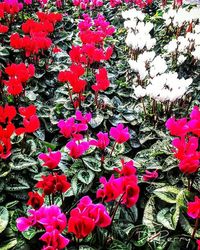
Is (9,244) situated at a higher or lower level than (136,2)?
lower

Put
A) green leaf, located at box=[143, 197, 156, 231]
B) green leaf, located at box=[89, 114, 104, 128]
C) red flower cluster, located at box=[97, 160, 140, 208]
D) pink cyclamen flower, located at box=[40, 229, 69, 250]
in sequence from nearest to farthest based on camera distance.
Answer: pink cyclamen flower, located at box=[40, 229, 69, 250]
red flower cluster, located at box=[97, 160, 140, 208]
green leaf, located at box=[143, 197, 156, 231]
green leaf, located at box=[89, 114, 104, 128]

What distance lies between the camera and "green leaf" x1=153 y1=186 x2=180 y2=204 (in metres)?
1.99

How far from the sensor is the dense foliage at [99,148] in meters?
1.64

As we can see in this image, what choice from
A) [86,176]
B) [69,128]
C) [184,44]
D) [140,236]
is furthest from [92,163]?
[184,44]

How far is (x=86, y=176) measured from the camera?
85.6 inches

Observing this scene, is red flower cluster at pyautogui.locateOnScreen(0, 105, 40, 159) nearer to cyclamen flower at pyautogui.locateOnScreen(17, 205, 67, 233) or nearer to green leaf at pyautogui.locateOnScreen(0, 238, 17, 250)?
green leaf at pyautogui.locateOnScreen(0, 238, 17, 250)

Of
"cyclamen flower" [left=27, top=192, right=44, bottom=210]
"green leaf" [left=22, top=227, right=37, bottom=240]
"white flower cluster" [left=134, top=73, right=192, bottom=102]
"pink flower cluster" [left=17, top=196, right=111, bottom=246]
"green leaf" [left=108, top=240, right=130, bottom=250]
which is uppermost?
"white flower cluster" [left=134, top=73, right=192, bottom=102]

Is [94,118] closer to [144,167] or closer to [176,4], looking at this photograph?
[144,167]

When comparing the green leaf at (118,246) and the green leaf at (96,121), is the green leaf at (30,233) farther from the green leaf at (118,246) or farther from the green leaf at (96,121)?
the green leaf at (96,121)

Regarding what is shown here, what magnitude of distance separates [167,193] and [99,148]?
52 cm

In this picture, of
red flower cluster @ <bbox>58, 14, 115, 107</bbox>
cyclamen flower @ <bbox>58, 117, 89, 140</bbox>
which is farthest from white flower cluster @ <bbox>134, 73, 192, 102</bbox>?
cyclamen flower @ <bbox>58, 117, 89, 140</bbox>

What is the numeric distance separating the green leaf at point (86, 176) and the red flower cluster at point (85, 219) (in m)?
0.65

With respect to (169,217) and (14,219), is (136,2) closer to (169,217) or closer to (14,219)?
(169,217)

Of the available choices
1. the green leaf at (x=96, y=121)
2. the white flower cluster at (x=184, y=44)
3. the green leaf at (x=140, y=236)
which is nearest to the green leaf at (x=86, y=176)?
the green leaf at (x=140, y=236)
